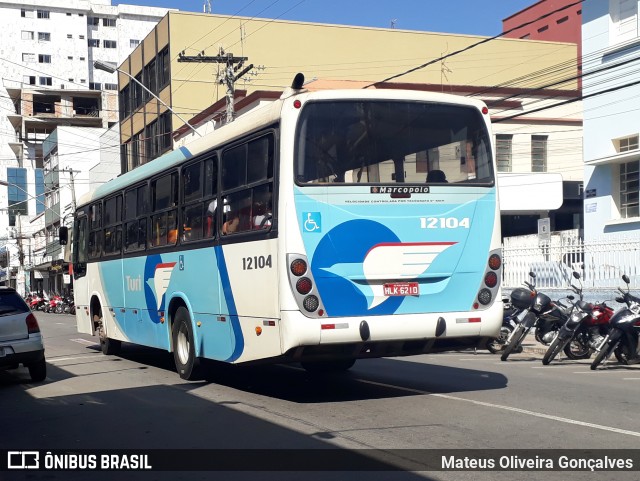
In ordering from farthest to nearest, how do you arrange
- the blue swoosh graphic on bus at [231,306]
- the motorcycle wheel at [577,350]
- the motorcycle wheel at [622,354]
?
1. the motorcycle wheel at [577,350]
2. the motorcycle wheel at [622,354]
3. the blue swoosh graphic on bus at [231,306]

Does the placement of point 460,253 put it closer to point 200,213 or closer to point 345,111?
point 345,111

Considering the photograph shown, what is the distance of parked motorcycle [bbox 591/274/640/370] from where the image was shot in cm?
1235

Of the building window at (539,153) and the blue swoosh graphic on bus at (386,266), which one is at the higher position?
the building window at (539,153)

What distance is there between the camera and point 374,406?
9258 millimetres

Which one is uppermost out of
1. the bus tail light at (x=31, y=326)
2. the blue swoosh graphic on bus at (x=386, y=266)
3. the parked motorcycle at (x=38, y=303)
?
the blue swoosh graphic on bus at (x=386, y=266)

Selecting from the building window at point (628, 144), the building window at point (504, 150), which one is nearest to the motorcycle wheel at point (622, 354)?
the building window at point (628, 144)

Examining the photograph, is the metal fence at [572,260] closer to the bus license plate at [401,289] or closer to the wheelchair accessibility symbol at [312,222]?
the bus license plate at [401,289]

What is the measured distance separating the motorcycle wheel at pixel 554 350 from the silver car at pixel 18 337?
852 cm

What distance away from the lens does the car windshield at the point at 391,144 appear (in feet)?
29.2

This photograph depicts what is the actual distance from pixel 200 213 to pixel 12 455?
4.40 metres

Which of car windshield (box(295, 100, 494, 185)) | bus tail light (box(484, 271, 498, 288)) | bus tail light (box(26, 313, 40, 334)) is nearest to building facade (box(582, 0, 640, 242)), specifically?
car windshield (box(295, 100, 494, 185))

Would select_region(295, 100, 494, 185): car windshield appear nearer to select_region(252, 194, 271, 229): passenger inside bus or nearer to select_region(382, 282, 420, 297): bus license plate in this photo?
select_region(252, 194, 271, 229): passenger inside bus

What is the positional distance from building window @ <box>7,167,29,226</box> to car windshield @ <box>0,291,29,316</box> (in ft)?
239

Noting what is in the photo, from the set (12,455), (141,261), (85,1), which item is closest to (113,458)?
(12,455)
